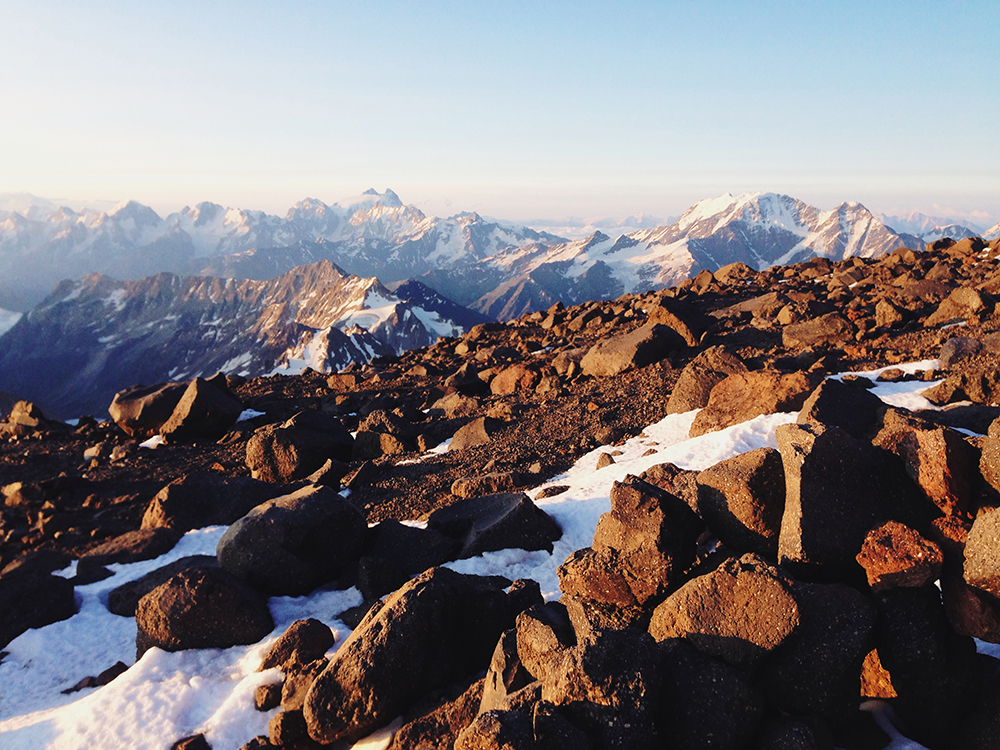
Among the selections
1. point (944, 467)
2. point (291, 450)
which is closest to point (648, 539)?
point (944, 467)

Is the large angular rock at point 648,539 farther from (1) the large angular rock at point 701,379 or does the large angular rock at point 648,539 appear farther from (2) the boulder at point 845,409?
(1) the large angular rock at point 701,379

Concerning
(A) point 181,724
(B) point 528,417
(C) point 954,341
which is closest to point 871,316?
(C) point 954,341

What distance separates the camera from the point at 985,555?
6.74 meters

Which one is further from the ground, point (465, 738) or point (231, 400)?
Answer: point (465, 738)

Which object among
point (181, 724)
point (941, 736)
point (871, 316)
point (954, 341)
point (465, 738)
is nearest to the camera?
point (465, 738)

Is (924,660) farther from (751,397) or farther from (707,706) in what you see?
(751,397)

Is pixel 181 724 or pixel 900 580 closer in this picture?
pixel 900 580

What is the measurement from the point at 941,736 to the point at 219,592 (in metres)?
12.6

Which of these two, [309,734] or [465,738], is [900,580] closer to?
[465,738]

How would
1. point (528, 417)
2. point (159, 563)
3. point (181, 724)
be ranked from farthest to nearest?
1. point (528, 417)
2. point (159, 563)
3. point (181, 724)

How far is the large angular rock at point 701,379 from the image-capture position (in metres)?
22.7

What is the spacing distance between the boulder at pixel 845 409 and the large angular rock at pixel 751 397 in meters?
2.33

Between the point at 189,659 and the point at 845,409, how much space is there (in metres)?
16.6

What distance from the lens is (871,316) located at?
101 ft
